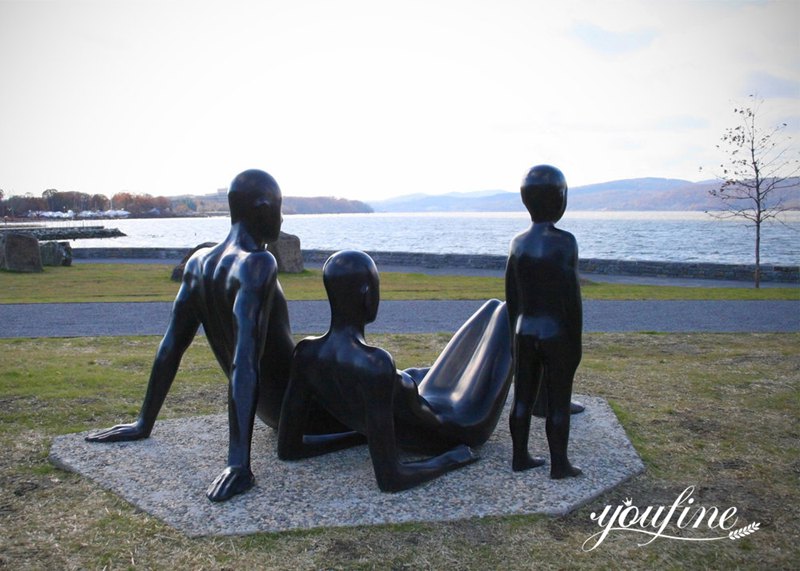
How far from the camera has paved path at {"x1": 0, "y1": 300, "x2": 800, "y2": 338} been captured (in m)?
12.2

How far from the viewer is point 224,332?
4.86 metres

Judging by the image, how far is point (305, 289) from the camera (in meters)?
18.2

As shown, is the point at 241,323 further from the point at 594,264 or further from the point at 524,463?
the point at 594,264

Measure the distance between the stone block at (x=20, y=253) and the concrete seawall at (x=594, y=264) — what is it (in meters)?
7.57

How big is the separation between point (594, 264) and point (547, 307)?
20.8m

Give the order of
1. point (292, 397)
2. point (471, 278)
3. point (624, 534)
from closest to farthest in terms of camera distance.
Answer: point (624, 534) < point (292, 397) < point (471, 278)

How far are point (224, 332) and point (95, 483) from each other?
134 centimetres

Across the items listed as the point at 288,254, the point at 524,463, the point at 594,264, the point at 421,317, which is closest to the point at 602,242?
the point at 594,264

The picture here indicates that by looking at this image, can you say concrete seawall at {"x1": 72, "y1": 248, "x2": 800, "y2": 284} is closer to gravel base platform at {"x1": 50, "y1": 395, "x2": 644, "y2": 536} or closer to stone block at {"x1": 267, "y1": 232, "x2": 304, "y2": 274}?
stone block at {"x1": 267, "y1": 232, "x2": 304, "y2": 274}

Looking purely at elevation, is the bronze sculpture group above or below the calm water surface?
above

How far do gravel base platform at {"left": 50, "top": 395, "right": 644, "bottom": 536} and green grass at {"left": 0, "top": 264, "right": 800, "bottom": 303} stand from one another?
10655 mm

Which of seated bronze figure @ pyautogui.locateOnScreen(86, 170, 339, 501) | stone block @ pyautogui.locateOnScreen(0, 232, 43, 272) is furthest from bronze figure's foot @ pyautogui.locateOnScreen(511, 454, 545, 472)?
stone block @ pyautogui.locateOnScreen(0, 232, 43, 272)

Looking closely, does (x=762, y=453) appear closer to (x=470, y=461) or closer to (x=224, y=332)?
(x=470, y=461)

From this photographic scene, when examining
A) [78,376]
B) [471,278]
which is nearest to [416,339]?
[78,376]
